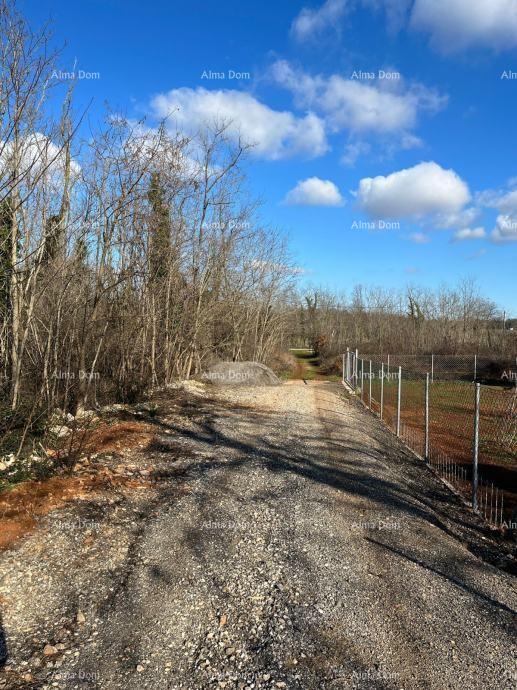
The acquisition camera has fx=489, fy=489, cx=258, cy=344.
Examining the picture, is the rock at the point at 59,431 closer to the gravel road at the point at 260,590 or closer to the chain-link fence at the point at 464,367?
the gravel road at the point at 260,590

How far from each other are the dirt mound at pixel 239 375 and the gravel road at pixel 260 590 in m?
11.5

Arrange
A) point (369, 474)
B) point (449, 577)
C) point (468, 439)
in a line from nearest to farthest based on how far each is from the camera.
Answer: point (449, 577), point (369, 474), point (468, 439)

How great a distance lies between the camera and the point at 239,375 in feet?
63.4

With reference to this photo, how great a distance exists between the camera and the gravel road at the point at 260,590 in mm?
3006

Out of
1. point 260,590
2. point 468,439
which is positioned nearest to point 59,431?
point 260,590

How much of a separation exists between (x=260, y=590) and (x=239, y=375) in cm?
1544

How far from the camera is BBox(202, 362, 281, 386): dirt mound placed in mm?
18639

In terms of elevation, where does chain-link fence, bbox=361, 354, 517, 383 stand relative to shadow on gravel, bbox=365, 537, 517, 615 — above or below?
above

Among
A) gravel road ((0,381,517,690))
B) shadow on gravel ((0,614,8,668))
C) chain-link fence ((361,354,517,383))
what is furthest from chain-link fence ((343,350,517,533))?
chain-link fence ((361,354,517,383))

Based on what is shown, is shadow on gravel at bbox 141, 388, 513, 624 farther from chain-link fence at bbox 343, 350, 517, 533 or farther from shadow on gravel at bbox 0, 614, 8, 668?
shadow on gravel at bbox 0, 614, 8, 668

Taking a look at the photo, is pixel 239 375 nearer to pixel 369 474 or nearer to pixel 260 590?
pixel 369 474

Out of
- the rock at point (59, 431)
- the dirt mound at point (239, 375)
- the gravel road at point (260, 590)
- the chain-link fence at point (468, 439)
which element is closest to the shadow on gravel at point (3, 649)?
the gravel road at point (260, 590)

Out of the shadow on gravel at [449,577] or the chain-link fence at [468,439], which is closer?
the shadow on gravel at [449,577]

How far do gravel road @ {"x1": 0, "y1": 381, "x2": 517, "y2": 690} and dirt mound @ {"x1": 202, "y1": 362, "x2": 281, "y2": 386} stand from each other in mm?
11464
